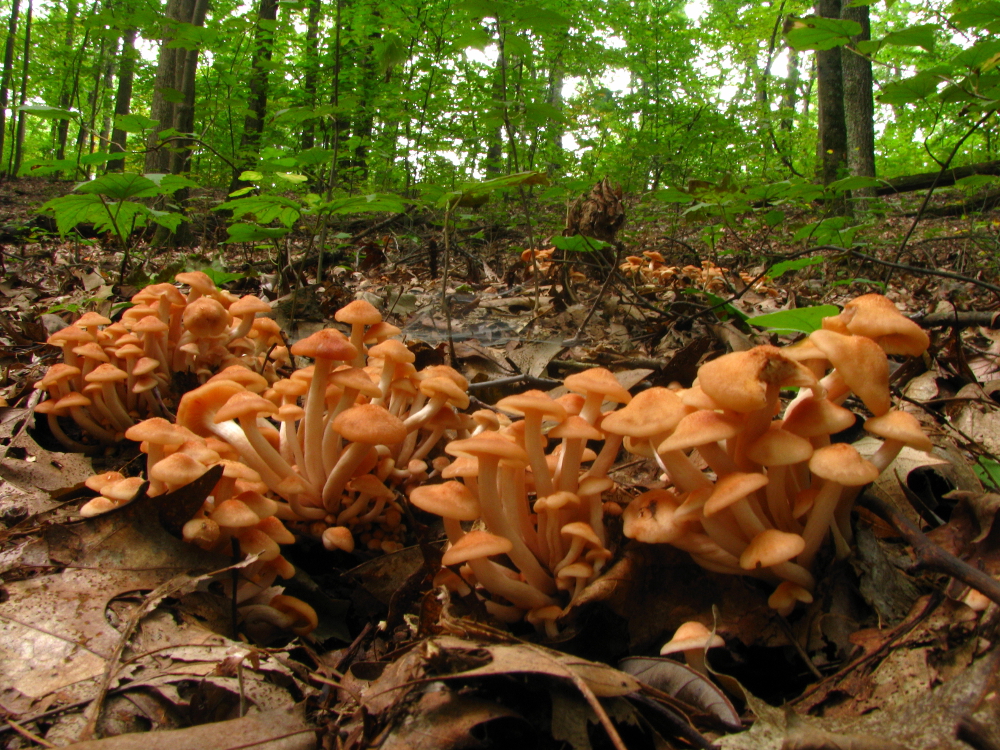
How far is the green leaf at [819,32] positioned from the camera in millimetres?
3299

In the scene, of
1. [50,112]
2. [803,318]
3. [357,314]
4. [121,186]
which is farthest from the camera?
[50,112]

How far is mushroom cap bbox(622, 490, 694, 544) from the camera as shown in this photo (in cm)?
152

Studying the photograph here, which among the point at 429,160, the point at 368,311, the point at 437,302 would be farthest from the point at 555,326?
the point at 429,160

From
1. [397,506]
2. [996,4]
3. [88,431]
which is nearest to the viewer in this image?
[397,506]

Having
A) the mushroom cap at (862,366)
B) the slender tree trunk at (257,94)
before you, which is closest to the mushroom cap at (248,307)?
the mushroom cap at (862,366)

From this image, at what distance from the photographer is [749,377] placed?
137 cm

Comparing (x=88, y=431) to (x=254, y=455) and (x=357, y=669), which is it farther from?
(x=357, y=669)

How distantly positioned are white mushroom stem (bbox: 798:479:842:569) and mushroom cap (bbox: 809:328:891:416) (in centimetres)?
24

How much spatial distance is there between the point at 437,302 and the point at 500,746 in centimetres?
394

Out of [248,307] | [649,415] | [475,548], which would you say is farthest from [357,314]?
[649,415]

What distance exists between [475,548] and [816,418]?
0.96 meters

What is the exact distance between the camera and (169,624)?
5.54 ft

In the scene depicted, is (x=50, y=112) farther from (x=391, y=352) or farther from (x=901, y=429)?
(x=901, y=429)

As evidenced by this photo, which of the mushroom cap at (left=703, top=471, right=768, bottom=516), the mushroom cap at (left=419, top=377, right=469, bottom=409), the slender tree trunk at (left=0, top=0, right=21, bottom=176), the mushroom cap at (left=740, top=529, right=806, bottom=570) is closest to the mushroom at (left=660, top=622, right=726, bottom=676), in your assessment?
the mushroom cap at (left=740, top=529, right=806, bottom=570)
